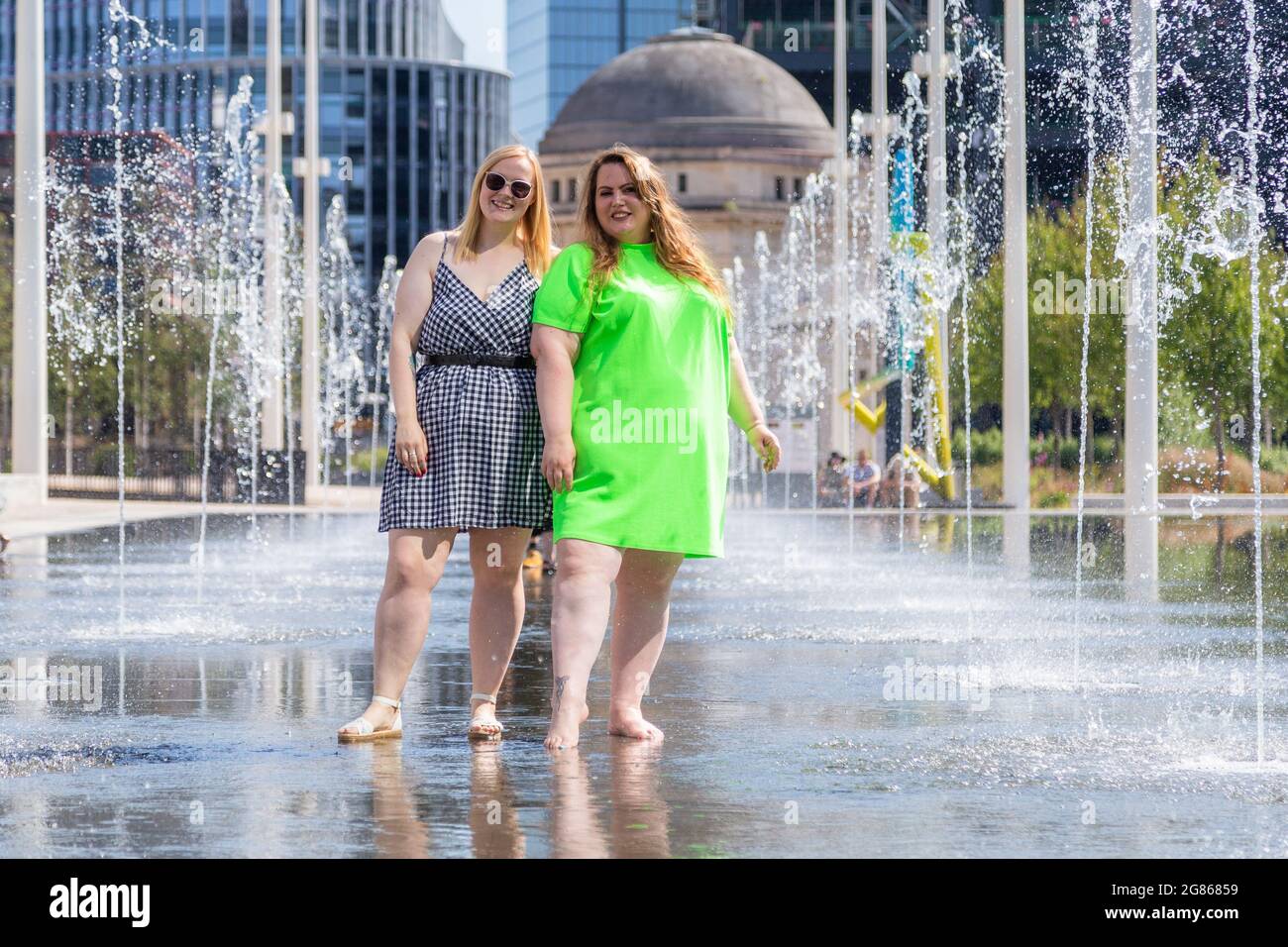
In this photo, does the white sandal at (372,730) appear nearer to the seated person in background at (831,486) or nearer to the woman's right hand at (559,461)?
the woman's right hand at (559,461)

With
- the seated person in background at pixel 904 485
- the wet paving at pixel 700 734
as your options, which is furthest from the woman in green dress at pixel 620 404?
the seated person in background at pixel 904 485

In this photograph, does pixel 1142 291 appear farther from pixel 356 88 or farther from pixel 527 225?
pixel 356 88

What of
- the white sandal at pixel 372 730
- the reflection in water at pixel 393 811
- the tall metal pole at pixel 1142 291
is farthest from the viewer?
the tall metal pole at pixel 1142 291

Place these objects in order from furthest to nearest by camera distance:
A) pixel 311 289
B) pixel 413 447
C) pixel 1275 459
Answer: pixel 311 289
pixel 1275 459
pixel 413 447

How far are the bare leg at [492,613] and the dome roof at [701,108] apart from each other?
92736 millimetres

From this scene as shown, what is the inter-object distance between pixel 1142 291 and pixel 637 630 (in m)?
16.7

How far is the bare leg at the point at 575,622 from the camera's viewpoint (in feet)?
21.9

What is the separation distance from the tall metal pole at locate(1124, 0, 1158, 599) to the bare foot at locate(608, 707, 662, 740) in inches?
567

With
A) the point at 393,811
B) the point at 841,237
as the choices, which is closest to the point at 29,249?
the point at 841,237

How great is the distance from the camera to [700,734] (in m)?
7.20

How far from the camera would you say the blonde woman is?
22.4ft

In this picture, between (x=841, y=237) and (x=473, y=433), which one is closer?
(x=473, y=433)

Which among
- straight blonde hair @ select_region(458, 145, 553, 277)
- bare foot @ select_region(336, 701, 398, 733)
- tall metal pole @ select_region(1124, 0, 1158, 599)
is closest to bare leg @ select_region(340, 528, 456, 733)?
bare foot @ select_region(336, 701, 398, 733)
